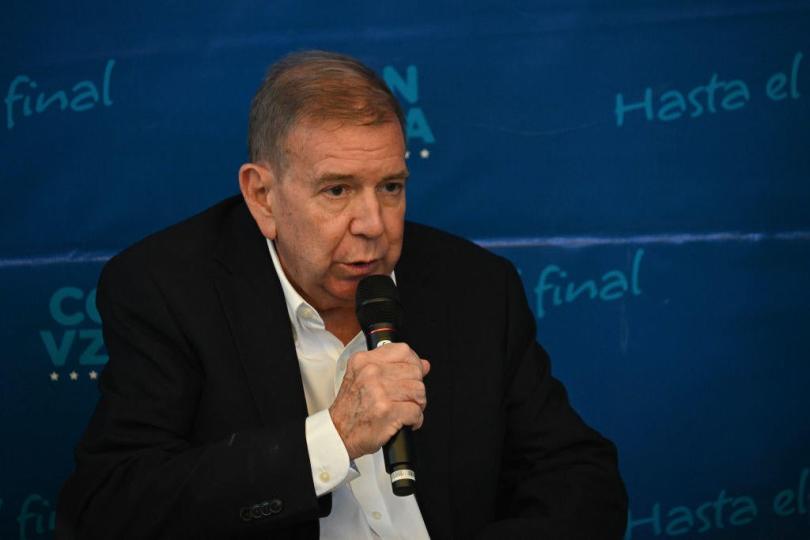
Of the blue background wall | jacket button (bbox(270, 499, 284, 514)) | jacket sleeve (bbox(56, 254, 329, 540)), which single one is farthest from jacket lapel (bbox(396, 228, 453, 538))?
the blue background wall

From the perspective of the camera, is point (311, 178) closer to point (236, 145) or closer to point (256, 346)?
point (256, 346)

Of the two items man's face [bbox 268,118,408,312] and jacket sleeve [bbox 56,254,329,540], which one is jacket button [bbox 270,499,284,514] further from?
man's face [bbox 268,118,408,312]

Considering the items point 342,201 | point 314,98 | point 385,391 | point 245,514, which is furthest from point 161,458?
point 314,98

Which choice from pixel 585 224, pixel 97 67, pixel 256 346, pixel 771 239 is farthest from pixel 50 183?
pixel 771 239

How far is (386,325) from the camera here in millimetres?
1938

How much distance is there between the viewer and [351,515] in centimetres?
229

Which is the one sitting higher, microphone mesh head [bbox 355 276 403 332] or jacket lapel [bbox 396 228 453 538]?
microphone mesh head [bbox 355 276 403 332]

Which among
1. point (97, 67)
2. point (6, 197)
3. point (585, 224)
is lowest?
point (585, 224)

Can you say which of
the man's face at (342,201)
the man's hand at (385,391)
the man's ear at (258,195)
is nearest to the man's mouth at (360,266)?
the man's face at (342,201)

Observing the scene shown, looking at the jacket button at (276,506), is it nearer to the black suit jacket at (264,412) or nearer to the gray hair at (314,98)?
the black suit jacket at (264,412)

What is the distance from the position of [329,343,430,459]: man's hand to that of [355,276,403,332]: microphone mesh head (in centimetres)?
8

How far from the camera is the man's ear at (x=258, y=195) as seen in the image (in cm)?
229

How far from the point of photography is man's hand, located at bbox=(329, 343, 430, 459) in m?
1.85

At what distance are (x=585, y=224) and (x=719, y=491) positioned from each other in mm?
956
